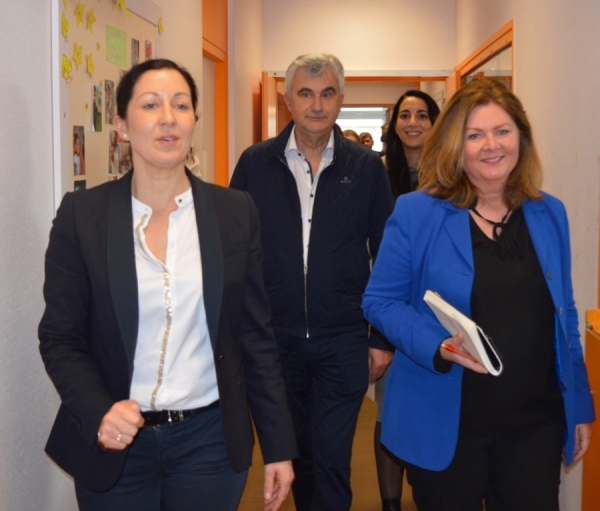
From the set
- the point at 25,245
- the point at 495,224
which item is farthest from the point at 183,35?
the point at 495,224

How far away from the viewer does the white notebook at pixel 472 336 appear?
1740 mm

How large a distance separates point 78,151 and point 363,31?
18.1 feet

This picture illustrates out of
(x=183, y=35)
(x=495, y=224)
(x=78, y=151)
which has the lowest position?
(x=495, y=224)

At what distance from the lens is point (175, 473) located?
1780mm

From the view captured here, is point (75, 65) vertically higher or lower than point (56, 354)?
higher

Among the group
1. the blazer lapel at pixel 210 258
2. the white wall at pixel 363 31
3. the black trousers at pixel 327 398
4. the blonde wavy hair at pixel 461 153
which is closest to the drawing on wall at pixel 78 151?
the blazer lapel at pixel 210 258

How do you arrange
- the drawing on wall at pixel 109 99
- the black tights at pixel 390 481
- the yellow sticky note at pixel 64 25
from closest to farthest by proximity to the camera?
the yellow sticky note at pixel 64 25 → the drawing on wall at pixel 109 99 → the black tights at pixel 390 481

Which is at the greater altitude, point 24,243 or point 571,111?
point 571,111

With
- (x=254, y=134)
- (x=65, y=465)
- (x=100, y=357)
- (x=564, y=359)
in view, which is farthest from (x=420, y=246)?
(x=254, y=134)

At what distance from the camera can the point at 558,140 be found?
3504 millimetres

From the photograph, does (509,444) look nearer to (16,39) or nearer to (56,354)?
(56,354)

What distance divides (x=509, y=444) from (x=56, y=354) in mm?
1131

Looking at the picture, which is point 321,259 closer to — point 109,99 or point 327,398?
point 327,398

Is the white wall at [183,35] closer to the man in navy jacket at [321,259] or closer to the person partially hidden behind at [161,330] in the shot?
the man in navy jacket at [321,259]
